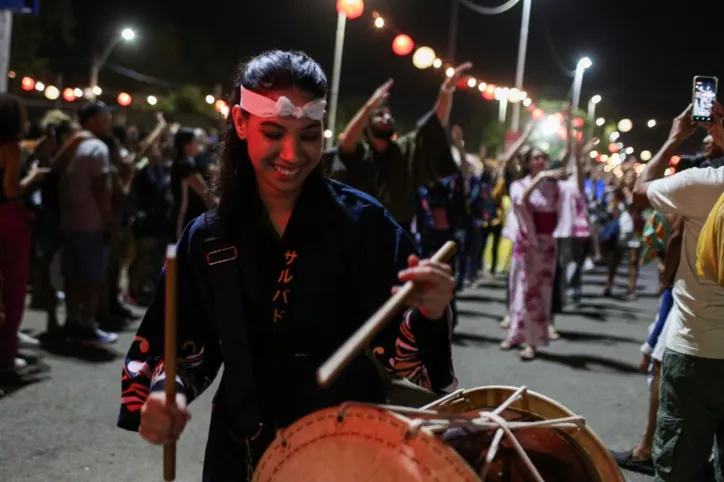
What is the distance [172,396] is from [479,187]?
11.2 m

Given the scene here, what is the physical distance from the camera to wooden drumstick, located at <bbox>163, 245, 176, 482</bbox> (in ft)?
5.05

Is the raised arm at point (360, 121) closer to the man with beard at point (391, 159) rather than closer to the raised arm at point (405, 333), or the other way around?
the man with beard at point (391, 159)

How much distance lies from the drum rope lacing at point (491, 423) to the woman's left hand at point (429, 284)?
9.0 inches

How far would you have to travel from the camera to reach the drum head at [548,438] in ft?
5.95

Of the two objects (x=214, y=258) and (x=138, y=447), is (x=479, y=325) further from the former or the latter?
(x=214, y=258)

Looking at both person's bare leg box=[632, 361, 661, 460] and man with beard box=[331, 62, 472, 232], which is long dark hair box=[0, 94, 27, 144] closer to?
man with beard box=[331, 62, 472, 232]

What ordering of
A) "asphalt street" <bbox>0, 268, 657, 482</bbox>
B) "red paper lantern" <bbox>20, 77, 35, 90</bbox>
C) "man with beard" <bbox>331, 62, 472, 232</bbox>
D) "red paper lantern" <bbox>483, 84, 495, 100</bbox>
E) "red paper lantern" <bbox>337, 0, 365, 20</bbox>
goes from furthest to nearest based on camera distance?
"red paper lantern" <bbox>20, 77, 35, 90</bbox> < "red paper lantern" <bbox>483, 84, 495, 100</bbox> < "red paper lantern" <bbox>337, 0, 365, 20</bbox> < "man with beard" <bbox>331, 62, 472, 232</bbox> < "asphalt street" <bbox>0, 268, 657, 482</bbox>

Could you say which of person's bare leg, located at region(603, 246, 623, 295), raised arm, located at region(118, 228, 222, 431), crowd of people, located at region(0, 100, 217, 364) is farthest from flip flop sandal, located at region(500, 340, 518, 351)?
raised arm, located at region(118, 228, 222, 431)

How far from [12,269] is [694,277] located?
192 inches

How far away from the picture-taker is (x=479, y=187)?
12.5 metres

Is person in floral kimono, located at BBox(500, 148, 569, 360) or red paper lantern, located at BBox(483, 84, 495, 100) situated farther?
red paper lantern, located at BBox(483, 84, 495, 100)

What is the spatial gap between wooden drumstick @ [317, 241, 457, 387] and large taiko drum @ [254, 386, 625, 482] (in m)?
0.19

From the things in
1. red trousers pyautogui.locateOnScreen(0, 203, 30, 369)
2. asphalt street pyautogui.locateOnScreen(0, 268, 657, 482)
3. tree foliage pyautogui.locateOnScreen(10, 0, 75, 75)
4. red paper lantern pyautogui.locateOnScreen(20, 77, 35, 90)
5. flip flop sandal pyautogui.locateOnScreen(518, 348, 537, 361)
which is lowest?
asphalt street pyautogui.locateOnScreen(0, 268, 657, 482)

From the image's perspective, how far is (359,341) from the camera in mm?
1421
